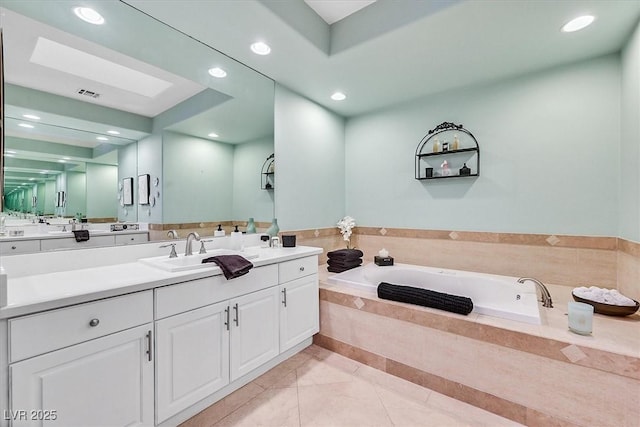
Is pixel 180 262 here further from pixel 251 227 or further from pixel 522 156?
pixel 522 156

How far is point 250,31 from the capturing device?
192 centimetres

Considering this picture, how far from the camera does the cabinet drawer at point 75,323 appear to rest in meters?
1.04

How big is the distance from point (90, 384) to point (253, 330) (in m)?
0.88

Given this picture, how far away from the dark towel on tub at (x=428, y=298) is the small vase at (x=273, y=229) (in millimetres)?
1079

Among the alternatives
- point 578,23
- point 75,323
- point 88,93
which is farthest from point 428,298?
point 88,93

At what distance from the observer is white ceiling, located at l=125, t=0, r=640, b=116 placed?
1729mm

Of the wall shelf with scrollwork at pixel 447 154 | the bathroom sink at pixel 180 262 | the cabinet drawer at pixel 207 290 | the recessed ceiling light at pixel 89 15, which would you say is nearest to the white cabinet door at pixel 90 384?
the cabinet drawer at pixel 207 290

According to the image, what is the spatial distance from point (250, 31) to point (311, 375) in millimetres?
2478

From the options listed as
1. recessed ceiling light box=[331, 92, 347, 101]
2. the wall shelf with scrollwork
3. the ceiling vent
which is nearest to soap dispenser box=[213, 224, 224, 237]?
the ceiling vent

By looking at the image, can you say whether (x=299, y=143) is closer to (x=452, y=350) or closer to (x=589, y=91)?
(x=452, y=350)

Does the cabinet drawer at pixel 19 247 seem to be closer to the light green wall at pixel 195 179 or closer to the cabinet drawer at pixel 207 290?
the light green wall at pixel 195 179

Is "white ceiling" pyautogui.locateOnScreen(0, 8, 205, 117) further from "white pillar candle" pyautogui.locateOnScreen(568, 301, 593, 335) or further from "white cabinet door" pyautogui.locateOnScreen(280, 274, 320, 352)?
"white pillar candle" pyautogui.locateOnScreen(568, 301, 593, 335)

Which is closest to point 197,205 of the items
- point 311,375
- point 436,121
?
point 311,375

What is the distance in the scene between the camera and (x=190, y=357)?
154 cm
